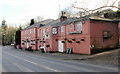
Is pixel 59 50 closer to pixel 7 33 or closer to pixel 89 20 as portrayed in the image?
pixel 89 20

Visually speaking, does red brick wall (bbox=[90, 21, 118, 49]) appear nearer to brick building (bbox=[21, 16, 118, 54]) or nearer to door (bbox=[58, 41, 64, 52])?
brick building (bbox=[21, 16, 118, 54])

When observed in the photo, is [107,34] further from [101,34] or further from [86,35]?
[86,35]

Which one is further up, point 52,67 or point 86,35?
point 86,35

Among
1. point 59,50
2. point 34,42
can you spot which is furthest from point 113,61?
point 34,42

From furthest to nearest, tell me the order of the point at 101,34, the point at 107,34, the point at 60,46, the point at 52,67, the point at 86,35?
the point at 60,46, the point at 107,34, the point at 101,34, the point at 86,35, the point at 52,67

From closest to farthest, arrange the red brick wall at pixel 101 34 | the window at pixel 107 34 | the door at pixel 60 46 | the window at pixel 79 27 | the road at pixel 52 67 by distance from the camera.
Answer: the road at pixel 52 67 → the red brick wall at pixel 101 34 → the window at pixel 107 34 → the window at pixel 79 27 → the door at pixel 60 46

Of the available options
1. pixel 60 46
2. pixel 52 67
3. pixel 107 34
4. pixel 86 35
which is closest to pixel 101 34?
pixel 107 34

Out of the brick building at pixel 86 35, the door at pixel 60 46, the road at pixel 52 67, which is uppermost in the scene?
the brick building at pixel 86 35

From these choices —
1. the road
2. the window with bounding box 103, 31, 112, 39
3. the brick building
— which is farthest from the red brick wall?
the road

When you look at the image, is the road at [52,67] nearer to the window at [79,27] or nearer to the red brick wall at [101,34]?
the red brick wall at [101,34]

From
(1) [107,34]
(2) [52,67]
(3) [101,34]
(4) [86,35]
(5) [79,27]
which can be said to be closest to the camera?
(2) [52,67]

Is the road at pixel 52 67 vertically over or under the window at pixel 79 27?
under

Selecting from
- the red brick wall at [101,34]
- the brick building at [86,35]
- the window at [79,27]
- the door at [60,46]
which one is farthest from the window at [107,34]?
the door at [60,46]

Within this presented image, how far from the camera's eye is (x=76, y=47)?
28719 mm
